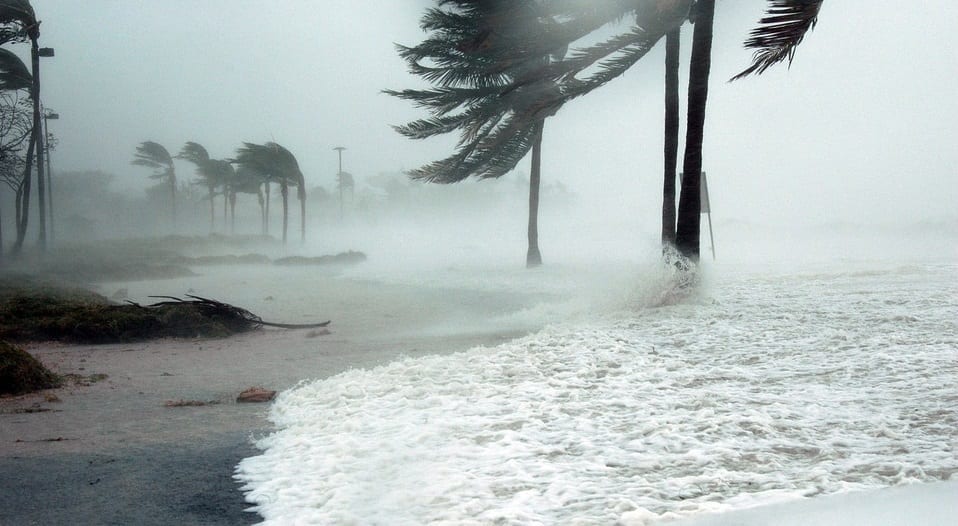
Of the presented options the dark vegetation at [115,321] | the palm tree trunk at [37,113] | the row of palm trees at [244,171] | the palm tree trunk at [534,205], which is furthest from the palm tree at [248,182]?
the dark vegetation at [115,321]

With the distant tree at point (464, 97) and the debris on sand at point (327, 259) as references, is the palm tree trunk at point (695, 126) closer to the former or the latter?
the distant tree at point (464, 97)

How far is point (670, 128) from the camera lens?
10773mm

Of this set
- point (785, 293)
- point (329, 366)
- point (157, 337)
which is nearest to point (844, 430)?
point (329, 366)

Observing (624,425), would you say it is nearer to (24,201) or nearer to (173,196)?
(24,201)

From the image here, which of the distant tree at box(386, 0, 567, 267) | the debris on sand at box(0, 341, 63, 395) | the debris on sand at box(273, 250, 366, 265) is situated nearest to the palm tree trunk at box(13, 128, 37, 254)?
the debris on sand at box(273, 250, 366, 265)

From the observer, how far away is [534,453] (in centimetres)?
271

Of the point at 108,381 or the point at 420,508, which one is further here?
the point at 108,381

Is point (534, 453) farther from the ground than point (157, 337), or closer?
farther from the ground

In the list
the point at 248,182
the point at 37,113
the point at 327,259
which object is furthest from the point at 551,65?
the point at 248,182

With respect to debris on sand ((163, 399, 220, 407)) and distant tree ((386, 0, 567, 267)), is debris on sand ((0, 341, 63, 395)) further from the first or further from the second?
distant tree ((386, 0, 567, 267))

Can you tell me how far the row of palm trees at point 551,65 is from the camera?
845 cm

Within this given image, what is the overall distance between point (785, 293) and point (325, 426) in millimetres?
6533

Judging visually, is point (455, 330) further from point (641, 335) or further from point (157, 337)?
point (157, 337)

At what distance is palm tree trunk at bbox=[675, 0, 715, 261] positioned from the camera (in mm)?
8445
